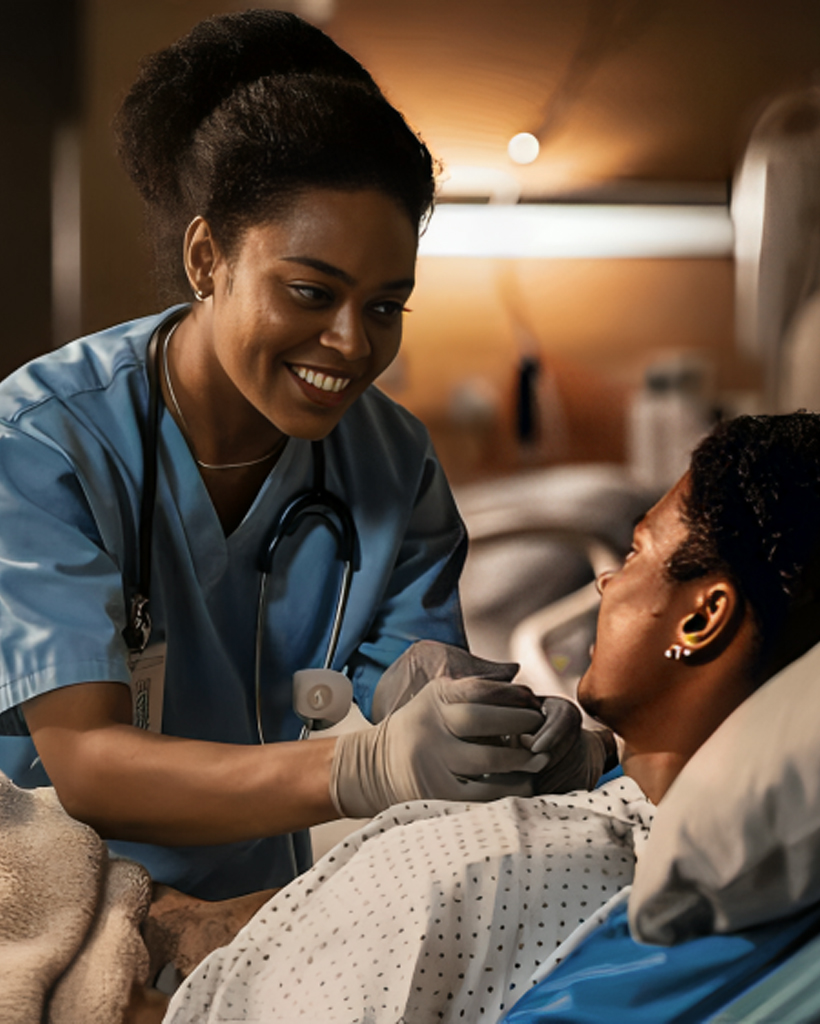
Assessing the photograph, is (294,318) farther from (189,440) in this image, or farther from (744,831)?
(744,831)

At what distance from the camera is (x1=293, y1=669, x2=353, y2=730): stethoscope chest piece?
926mm

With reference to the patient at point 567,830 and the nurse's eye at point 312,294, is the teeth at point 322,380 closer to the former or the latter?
the nurse's eye at point 312,294

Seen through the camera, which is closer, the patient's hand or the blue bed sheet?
the blue bed sheet

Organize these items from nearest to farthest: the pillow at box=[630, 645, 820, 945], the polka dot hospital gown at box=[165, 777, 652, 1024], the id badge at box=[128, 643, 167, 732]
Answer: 1. the pillow at box=[630, 645, 820, 945]
2. the polka dot hospital gown at box=[165, 777, 652, 1024]
3. the id badge at box=[128, 643, 167, 732]

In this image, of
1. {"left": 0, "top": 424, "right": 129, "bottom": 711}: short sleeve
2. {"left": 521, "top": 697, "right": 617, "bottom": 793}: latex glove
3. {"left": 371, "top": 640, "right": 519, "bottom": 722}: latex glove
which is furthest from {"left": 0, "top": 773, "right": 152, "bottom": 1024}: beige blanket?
{"left": 521, "top": 697, "right": 617, "bottom": 793}: latex glove

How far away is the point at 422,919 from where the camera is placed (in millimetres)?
771

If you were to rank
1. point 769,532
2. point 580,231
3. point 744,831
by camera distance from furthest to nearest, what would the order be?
Result: point 580,231 < point 769,532 < point 744,831

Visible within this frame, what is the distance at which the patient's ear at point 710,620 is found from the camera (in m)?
0.81

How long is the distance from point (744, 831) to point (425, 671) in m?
0.35

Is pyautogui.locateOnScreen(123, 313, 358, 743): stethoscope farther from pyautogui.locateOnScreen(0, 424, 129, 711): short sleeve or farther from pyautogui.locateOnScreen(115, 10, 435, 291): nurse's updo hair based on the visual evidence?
pyautogui.locateOnScreen(115, 10, 435, 291): nurse's updo hair

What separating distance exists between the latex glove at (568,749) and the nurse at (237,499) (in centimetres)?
2

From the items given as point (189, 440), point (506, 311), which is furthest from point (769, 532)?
point (189, 440)

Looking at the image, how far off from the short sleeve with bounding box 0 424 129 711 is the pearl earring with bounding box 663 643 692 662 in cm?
47

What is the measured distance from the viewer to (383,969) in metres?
0.78
